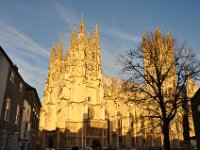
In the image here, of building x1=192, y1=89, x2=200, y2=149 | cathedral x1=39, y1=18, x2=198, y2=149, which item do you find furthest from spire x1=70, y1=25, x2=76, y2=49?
building x1=192, y1=89, x2=200, y2=149

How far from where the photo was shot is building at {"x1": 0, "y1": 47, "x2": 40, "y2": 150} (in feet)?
52.6

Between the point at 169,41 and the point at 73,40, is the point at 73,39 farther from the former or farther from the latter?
the point at 169,41

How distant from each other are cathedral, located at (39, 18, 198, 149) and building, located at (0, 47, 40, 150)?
24.3 m

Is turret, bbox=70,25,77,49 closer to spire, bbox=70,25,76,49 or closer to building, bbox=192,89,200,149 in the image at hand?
spire, bbox=70,25,76,49

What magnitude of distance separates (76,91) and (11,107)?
31.9 meters

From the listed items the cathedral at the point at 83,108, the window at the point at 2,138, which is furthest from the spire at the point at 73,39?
the window at the point at 2,138

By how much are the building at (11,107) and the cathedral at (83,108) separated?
24.3 metres

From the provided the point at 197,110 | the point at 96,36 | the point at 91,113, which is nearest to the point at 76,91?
the point at 91,113

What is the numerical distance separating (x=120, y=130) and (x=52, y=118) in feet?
57.1

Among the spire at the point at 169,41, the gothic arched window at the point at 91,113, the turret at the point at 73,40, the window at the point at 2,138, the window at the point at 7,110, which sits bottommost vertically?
the window at the point at 2,138

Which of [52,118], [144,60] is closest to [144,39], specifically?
[144,60]

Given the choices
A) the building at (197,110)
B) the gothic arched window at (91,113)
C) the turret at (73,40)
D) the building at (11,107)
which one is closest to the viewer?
the building at (11,107)

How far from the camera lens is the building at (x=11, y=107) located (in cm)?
1603

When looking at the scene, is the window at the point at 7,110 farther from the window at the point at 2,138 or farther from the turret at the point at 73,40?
the turret at the point at 73,40
